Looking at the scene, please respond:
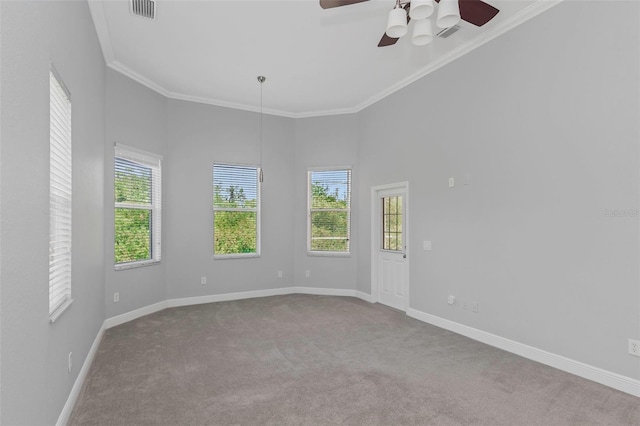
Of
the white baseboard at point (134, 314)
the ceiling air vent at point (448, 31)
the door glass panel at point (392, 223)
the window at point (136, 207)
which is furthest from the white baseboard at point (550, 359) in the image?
the window at point (136, 207)

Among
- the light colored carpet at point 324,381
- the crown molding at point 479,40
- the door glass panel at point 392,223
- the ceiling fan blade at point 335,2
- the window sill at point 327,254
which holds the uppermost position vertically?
the crown molding at point 479,40

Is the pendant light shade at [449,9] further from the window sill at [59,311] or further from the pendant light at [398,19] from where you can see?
the window sill at [59,311]

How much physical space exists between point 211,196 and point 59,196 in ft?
11.6

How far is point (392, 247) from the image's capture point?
5.72m

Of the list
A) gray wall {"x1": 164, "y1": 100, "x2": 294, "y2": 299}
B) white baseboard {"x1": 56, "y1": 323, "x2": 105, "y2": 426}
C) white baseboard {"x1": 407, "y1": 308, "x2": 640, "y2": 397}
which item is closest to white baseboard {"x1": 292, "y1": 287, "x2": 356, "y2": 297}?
gray wall {"x1": 164, "y1": 100, "x2": 294, "y2": 299}

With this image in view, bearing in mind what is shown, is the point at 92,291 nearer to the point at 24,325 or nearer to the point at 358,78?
the point at 24,325

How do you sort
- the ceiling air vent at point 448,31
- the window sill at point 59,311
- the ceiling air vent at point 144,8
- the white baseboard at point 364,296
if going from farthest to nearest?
1. the white baseboard at point 364,296
2. the ceiling air vent at point 448,31
3. the ceiling air vent at point 144,8
4. the window sill at point 59,311

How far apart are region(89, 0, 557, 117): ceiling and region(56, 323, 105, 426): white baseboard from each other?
325 cm

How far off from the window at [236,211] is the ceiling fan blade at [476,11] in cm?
430

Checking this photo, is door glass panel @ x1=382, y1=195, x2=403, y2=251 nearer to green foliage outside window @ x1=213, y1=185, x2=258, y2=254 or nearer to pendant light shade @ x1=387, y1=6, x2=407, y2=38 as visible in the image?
green foliage outside window @ x1=213, y1=185, x2=258, y2=254

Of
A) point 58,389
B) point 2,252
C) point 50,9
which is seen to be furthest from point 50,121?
point 58,389

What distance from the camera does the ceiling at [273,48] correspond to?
11.6 ft

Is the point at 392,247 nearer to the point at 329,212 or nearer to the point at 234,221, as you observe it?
the point at 329,212

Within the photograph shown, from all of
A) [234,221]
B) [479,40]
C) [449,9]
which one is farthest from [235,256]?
[449,9]
